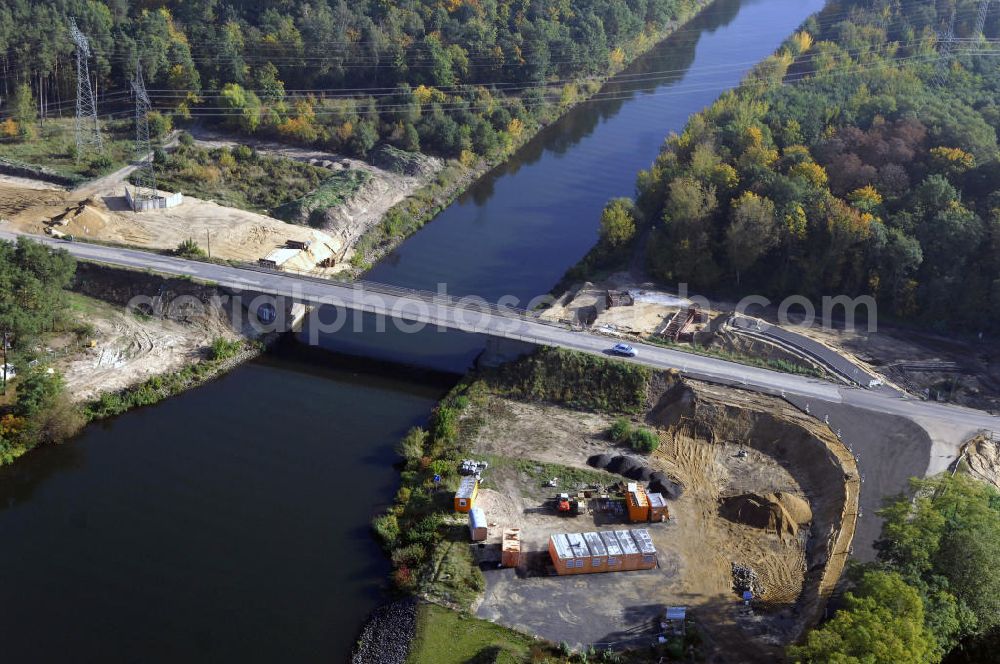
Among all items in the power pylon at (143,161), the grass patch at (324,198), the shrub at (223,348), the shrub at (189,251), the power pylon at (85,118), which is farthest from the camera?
the power pylon at (85,118)

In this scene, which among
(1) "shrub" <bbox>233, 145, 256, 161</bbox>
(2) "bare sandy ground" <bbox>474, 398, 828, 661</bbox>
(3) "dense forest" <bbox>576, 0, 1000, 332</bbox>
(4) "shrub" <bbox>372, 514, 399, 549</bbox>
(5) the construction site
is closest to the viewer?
(2) "bare sandy ground" <bbox>474, 398, 828, 661</bbox>

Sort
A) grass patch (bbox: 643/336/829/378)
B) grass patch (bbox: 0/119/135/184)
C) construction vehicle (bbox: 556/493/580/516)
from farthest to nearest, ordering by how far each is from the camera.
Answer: grass patch (bbox: 0/119/135/184)
grass patch (bbox: 643/336/829/378)
construction vehicle (bbox: 556/493/580/516)

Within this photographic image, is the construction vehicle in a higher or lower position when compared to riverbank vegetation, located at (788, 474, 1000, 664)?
lower

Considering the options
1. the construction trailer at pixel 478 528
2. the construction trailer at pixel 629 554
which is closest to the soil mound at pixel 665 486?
the construction trailer at pixel 629 554

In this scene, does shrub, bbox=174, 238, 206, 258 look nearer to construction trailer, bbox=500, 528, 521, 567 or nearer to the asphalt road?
the asphalt road

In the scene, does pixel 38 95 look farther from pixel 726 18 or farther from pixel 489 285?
pixel 726 18

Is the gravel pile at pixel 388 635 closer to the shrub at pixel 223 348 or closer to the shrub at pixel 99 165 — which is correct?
the shrub at pixel 223 348

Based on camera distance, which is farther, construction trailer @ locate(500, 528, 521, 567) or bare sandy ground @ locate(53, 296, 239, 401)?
bare sandy ground @ locate(53, 296, 239, 401)

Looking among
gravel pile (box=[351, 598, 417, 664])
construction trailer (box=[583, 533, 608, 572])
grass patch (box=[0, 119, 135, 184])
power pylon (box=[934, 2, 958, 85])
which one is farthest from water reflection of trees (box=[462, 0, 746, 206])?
gravel pile (box=[351, 598, 417, 664])
